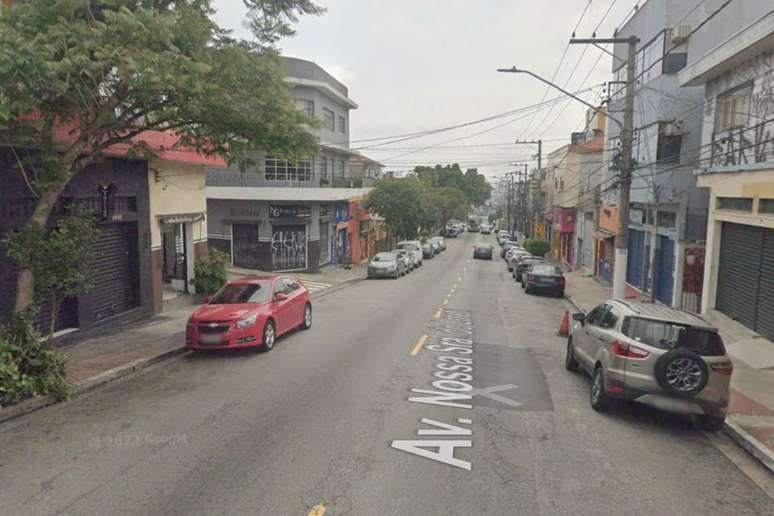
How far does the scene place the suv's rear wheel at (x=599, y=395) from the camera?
858 cm

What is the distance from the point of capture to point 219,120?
10562mm

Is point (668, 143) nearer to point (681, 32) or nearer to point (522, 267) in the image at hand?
point (681, 32)

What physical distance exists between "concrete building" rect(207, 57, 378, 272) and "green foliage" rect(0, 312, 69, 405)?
1987cm

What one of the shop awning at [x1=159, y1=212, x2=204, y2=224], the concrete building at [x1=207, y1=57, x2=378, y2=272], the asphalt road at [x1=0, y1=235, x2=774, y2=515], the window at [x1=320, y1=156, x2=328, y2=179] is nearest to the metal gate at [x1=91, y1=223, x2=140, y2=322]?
the shop awning at [x1=159, y1=212, x2=204, y2=224]

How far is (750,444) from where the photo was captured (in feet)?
25.3

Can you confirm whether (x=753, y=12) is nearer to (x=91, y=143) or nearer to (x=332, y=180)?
(x=91, y=143)

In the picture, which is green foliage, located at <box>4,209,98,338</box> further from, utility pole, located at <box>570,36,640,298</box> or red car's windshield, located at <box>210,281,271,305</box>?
utility pole, located at <box>570,36,640,298</box>

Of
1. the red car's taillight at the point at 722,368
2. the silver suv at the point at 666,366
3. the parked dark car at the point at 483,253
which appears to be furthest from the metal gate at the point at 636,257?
the parked dark car at the point at 483,253

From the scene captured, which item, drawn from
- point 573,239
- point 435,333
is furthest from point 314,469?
point 573,239

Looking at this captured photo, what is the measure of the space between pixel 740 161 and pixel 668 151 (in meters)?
6.67

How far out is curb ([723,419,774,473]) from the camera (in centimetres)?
725

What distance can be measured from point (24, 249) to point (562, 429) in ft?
26.4

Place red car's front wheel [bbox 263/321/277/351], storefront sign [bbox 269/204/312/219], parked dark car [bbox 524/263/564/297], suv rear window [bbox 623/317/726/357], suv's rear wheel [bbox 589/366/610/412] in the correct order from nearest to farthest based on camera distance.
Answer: suv rear window [bbox 623/317/726/357], suv's rear wheel [bbox 589/366/610/412], red car's front wheel [bbox 263/321/277/351], parked dark car [bbox 524/263/564/297], storefront sign [bbox 269/204/312/219]

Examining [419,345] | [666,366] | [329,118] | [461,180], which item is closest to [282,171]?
[329,118]
